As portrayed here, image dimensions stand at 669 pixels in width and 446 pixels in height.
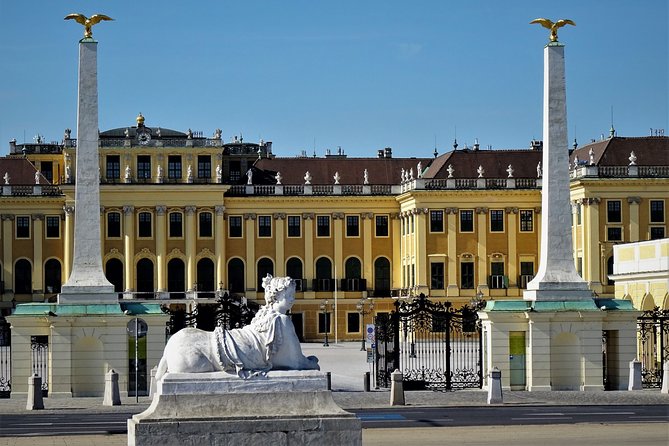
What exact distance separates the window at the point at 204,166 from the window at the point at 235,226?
325 centimetres

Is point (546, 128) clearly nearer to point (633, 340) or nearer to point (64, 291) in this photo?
point (633, 340)

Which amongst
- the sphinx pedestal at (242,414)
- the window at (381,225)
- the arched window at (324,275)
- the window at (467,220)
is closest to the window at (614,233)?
the window at (467,220)

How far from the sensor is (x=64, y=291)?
40125 millimetres

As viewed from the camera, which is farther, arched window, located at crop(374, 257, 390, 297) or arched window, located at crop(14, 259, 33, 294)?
arched window, located at crop(374, 257, 390, 297)

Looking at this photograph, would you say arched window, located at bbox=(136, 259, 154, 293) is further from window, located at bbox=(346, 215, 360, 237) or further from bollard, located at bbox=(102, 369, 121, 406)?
bollard, located at bbox=(102, 369, 121, 406)

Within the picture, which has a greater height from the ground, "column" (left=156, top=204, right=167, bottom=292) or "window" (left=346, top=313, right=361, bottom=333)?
"column" (left=156, top=204, right=167, bottom=292)

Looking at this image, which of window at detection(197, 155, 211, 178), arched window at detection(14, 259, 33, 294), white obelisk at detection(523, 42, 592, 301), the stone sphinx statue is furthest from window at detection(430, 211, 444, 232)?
the stone sphinx statue

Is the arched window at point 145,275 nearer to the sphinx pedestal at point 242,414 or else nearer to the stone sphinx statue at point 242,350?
the stone sphinx statue at point 242,350

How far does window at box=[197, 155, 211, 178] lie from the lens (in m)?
101

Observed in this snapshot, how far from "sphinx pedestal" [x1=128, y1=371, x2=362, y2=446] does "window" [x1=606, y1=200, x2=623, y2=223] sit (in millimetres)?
76422

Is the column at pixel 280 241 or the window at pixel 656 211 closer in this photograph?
the window at pixel 656 211

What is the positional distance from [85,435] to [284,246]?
242ft

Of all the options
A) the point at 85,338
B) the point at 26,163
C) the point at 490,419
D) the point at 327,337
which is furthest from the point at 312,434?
the point at 26,163

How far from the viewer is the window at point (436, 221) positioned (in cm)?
9775
